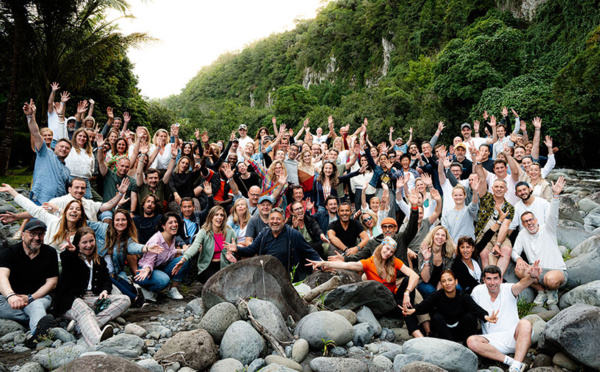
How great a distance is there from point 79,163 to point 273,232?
12.6 ft

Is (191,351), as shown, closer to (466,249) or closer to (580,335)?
(466,249)

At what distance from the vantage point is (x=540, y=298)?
21.2ft

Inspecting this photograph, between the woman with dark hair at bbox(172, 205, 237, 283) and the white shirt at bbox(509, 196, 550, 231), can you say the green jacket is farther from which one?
the white shirt at bbox(509, 196, 550, 231)

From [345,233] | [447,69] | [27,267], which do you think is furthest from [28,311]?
[447,69]

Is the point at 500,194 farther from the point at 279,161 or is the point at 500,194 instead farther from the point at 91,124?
the point at 91,124

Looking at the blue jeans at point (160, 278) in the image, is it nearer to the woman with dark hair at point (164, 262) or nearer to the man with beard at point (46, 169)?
the woman with dark hair at point (164, 262)

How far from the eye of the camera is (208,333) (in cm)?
481

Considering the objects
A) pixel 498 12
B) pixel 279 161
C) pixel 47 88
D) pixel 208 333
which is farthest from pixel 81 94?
pixel 498 12

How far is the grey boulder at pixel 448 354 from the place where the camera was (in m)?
4.66

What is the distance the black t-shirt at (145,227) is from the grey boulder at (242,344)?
2869 mm

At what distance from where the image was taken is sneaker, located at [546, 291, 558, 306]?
640 centimetres

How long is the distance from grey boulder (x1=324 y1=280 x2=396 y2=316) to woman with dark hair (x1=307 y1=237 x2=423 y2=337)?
0.24m

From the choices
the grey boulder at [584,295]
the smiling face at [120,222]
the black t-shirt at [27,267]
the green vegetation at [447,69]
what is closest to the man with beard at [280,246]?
the smiling face at [120,222]

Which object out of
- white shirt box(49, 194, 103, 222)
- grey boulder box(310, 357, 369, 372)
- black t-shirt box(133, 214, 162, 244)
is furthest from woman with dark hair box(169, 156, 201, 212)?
grey boulder box(310, 357, 369, 372)
